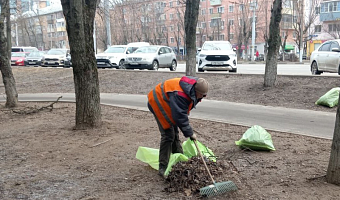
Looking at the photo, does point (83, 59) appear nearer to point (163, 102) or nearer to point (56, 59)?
point (163, 102)

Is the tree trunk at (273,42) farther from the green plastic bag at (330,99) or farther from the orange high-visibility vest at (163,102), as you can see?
the orange high-visibility vest at (163,102)

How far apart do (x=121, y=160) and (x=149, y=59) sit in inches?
531

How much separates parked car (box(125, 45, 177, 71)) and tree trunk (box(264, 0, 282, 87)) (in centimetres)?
875

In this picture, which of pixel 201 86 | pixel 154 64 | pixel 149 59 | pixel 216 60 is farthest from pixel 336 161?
pixel 154 64

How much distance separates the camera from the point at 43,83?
16641 millimetres

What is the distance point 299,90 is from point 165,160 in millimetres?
7069

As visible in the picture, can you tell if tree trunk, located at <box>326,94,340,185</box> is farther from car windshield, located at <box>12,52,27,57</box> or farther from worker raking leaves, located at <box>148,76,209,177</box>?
car windshield, located at <box>12,52,27,57</box>

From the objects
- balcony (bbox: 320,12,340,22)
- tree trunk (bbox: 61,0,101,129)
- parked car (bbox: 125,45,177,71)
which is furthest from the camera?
balcony (bbox: 320,12,340,22)

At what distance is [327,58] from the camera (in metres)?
12.6

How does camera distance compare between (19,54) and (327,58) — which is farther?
(19,54)

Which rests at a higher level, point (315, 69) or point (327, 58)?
point (327, 58)

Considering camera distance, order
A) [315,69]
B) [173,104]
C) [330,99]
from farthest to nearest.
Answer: [315,69], [330,99], [173,104]

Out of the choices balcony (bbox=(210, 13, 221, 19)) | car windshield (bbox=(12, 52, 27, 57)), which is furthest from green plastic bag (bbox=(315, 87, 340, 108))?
balcony (bbox=(210, 13, 221, 19))

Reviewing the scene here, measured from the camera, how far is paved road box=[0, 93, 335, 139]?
6536 mm
